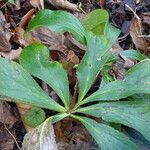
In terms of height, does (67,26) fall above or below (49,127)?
above

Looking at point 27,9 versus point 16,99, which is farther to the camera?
point 27,9

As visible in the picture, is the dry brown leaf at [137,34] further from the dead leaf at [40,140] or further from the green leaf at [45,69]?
the dead leaf at [40,140]

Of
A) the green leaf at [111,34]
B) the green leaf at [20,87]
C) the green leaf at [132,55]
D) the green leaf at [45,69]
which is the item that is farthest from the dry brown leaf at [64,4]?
the green leaf at [20,87]

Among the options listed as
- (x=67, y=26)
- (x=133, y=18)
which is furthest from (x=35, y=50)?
(x=133, y=18)

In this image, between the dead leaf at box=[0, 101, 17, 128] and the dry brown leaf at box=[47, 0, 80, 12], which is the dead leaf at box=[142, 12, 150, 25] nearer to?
the dry brown leaf at box=[47, 0, 80, 12]

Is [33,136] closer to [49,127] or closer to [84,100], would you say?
[49,127]

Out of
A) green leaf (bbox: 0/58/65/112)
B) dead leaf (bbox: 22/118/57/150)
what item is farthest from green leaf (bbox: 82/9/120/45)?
dead leaf (bbox: 22/118/57/150)

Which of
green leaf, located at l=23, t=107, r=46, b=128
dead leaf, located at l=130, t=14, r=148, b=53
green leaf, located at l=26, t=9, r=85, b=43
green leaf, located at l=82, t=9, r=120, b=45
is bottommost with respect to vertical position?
dead leaf, located at l=130, t=14, r=148, b=53

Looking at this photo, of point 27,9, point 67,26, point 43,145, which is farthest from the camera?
point 27,9
